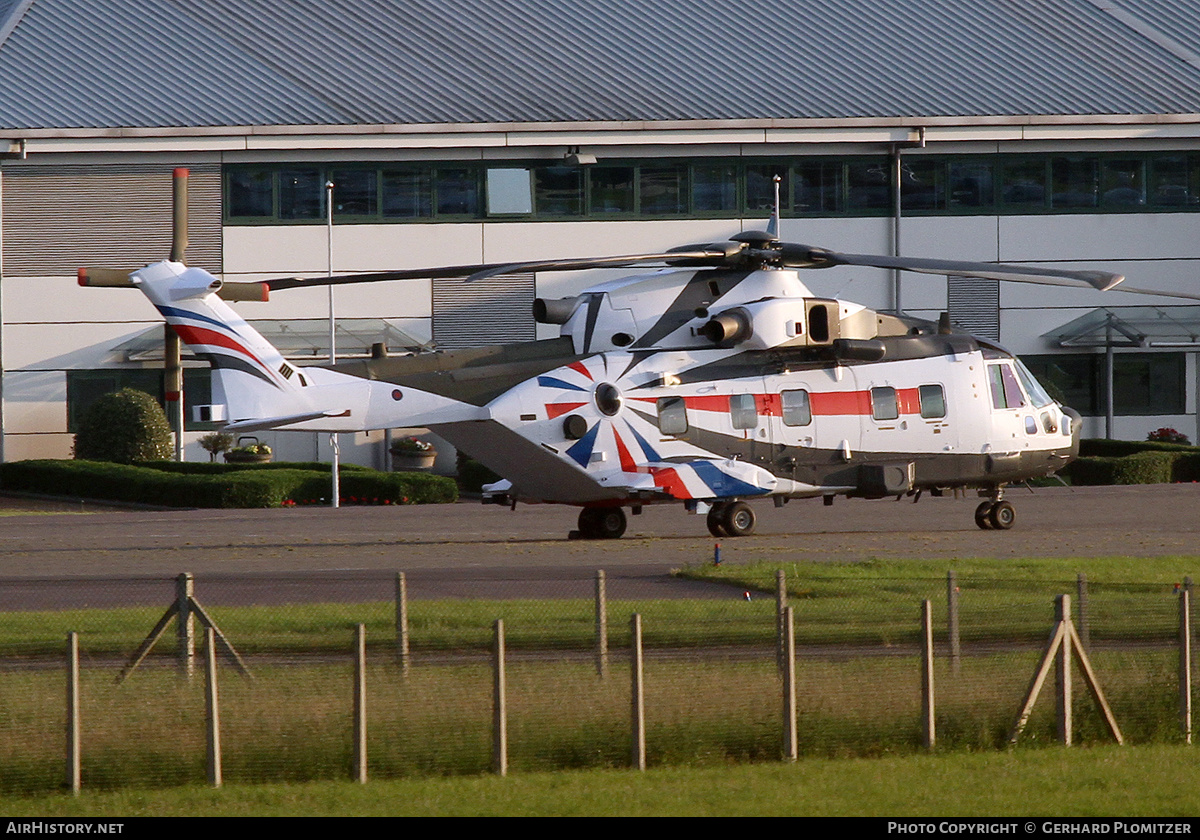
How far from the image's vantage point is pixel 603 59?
4844 cm

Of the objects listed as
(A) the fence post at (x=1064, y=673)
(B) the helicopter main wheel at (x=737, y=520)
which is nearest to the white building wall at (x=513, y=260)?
(B) the helicopter main wheel at (x=737, y=520)

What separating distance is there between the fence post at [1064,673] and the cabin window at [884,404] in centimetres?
1444

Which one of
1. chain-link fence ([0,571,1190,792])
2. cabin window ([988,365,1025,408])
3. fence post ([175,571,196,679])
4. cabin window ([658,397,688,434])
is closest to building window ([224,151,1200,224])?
cabin window ([988,365,1025,408])

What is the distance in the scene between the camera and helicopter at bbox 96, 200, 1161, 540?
2352 centimetres

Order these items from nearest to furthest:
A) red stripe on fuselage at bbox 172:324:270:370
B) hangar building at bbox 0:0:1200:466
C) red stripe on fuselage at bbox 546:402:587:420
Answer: red stripe on fuselage at bbox 172:324:270:370, red stripe on fuselage at bbox 546:402:587:420, hangar building at bbox 0:0:1200:466

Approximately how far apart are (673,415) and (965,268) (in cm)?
483

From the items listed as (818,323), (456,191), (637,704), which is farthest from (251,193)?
(637,704)

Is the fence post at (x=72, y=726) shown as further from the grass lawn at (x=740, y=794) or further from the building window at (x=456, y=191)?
the building window at (x=456, y=191)

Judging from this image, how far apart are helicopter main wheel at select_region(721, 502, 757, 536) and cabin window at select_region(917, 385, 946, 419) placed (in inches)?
135

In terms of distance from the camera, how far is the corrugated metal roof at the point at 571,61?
4538cm

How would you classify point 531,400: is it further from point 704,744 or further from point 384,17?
point 384,17

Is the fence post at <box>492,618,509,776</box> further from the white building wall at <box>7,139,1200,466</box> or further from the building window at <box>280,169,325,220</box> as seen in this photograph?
the building window at <box>280,169,325,220</box>

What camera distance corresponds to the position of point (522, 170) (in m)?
45.8

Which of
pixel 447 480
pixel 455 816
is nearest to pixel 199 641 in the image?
pixel 455 816
